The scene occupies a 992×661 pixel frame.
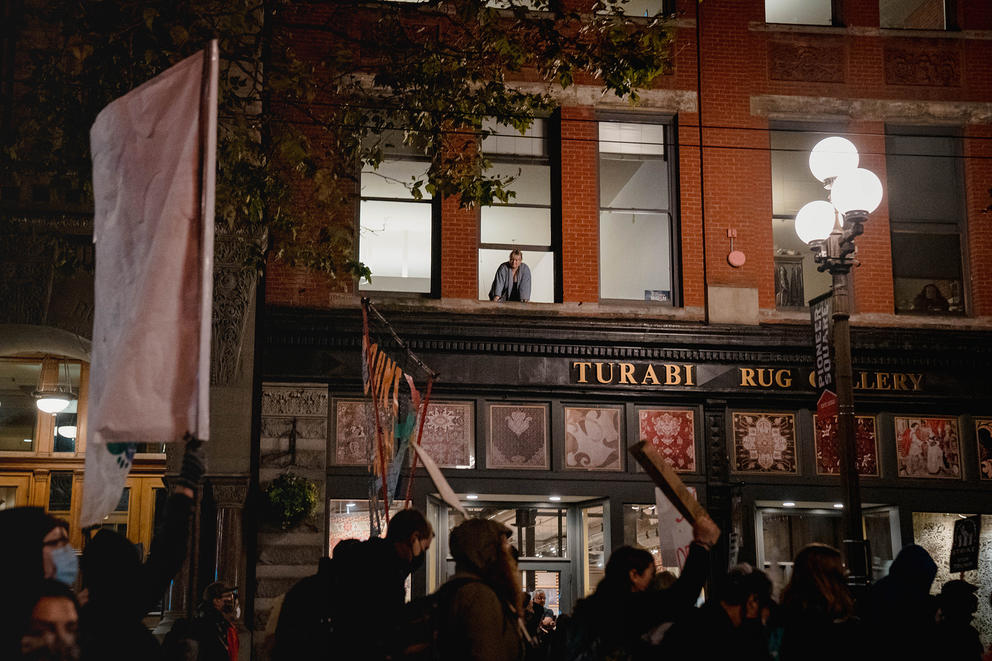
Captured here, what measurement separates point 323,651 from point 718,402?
9.77m

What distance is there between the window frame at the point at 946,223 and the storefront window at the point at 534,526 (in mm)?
5895

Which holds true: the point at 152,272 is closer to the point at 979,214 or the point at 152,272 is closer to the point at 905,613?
the point at 905,613

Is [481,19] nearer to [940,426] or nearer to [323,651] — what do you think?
[323,651]

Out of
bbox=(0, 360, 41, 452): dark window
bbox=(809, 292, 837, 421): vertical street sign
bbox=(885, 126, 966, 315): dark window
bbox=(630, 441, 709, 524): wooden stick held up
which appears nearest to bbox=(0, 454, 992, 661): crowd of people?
bbox=(630, 441, 709, 524): wooden stick held up

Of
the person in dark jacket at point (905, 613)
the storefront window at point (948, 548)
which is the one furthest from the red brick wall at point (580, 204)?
the person in dark jacket at point (905, 613)

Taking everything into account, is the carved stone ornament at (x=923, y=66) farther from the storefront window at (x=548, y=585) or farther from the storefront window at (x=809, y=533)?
the storefront window at (x=548, y=585)

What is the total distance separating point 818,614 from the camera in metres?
4.92

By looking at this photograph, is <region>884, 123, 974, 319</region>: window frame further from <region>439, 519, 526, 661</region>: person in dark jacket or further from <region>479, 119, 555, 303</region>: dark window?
<region>439, 519, 526, 661</region>: person in dark jacket

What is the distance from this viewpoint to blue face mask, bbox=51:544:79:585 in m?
3.96

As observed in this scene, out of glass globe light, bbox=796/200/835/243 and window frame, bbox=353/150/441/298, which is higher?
window frame, bbox=353/150/441/298

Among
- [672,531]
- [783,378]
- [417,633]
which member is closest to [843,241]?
[672,531]

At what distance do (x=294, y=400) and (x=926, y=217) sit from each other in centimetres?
969

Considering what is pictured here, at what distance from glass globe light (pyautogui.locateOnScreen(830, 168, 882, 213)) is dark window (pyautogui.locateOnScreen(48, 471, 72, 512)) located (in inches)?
539

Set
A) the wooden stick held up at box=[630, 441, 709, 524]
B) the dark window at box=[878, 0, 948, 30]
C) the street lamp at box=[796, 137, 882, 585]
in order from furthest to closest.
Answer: the dark window at box=[878, 0, 948, 30] → the street lamp at box=[796, 137, 882, 585] → the wooden stick held up at box=[630, 441, 709, 524]
